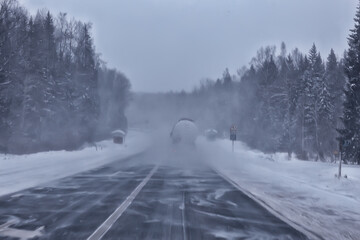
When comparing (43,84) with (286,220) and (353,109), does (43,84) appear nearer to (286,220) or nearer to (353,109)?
(353,109)

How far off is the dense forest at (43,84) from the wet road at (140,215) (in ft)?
86.9

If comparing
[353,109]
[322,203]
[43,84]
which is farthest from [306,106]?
[322,203]

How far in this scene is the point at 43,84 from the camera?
4866 cm

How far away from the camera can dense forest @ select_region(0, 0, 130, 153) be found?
3925 cm

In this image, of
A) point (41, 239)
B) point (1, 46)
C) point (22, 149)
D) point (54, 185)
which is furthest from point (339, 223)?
point (1, 46)

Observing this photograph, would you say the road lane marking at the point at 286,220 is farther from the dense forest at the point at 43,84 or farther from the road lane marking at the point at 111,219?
the dense forest at the point at 43,84

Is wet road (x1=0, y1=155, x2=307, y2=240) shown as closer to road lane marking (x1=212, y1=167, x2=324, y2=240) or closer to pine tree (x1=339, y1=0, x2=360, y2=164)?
road lane marking (x1=212, y1=167, x2=324, y2=240)

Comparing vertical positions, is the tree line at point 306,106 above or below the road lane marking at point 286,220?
above

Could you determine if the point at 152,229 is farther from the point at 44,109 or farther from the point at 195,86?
the point at 195,86

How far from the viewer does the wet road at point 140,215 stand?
6938 millimetres

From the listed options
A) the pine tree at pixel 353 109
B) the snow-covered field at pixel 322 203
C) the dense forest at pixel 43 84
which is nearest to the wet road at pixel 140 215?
the snow-covered field at pixel 322 203

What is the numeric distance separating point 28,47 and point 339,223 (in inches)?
1831

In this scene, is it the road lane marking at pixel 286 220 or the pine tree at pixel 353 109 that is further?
the pine tree at pixel 353 109

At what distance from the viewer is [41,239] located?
6.34 meters
